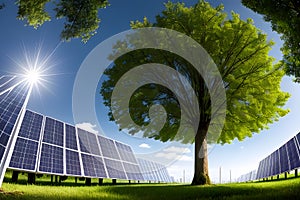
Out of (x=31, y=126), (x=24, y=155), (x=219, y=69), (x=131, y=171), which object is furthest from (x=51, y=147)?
(x=219, y=69)

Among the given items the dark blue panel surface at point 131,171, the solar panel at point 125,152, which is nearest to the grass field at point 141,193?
the dark blue panel surface at point 131,171

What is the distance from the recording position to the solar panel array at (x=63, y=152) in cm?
1336

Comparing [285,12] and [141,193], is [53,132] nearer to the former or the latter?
[141,193]

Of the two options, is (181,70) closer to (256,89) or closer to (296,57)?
(256,89)

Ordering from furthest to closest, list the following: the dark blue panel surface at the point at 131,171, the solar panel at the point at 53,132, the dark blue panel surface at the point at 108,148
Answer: the dark blue panel surface at the point at 131,171
the dark blue panel surface at the point at 108,148
the solar panel at the point at 53,132

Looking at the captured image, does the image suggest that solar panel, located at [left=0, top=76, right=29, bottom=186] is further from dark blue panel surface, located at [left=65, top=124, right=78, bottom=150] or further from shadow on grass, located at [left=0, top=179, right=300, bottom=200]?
dark blue panel surface, located at [left=65, top=124, right=78, bottom=150]

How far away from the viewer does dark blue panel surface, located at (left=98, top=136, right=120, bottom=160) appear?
22.2 metres

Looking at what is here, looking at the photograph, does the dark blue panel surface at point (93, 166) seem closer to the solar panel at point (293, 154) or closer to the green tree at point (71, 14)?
the green tree at point (71, 14)

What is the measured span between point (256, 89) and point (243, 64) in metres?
1.89

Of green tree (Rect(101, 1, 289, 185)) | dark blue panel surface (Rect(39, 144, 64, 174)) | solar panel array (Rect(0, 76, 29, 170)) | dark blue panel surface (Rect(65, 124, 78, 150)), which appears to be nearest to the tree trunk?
green tree (Rect(101, 1, 289, 185))

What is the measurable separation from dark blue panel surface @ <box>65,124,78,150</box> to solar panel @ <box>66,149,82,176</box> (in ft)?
2.26

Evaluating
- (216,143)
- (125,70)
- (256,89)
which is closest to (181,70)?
(125,70)

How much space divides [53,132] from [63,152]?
2025 millimetres

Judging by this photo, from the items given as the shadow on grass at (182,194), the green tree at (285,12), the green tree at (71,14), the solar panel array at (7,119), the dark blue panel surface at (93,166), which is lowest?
the shadow on grass at (182,194)
